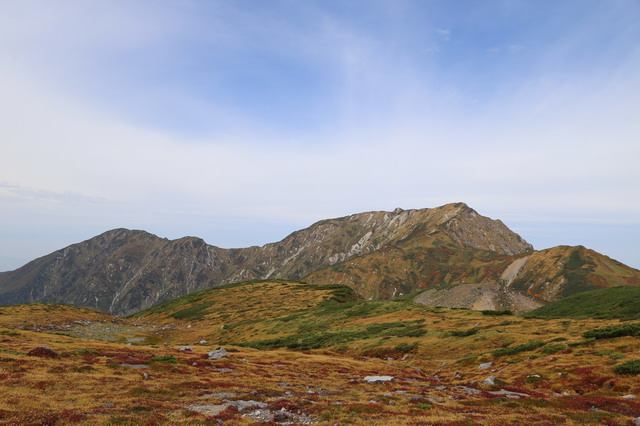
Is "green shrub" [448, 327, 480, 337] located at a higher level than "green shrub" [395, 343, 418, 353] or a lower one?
higher

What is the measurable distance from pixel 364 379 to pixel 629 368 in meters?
25.3

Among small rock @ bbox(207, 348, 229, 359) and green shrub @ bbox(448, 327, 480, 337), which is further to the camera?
green shrub @ bbox(448, 327, 480, 337)

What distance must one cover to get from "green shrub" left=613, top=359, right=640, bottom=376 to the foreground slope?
110mm

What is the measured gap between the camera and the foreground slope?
25.3 metres

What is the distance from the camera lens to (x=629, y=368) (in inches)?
1528

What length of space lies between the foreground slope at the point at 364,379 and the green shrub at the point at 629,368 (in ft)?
0.36

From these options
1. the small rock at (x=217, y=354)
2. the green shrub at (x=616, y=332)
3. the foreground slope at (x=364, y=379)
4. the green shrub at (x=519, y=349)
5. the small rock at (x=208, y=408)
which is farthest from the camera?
the green shrub at (x=519, y=349)

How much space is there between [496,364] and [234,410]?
38981mm

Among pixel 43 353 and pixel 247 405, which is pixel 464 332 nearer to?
pixel 247 405

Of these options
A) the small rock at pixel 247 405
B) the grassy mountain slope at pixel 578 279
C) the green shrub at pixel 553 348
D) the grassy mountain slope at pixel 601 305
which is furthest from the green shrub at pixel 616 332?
the grassy mountain slope at pixel 578 279

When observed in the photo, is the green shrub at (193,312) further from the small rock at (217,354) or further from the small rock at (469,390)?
the small rock at (469,390)

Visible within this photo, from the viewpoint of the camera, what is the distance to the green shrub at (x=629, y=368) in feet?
125

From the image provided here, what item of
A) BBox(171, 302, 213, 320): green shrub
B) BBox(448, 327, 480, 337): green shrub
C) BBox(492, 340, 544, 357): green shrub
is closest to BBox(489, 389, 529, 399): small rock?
BBox(492, 340, 544, 357): green shrub

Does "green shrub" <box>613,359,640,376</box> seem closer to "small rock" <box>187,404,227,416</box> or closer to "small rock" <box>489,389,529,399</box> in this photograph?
"small rock" <box>489,389,529,399</box>
